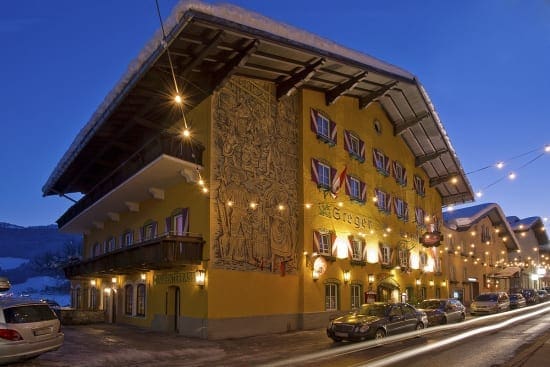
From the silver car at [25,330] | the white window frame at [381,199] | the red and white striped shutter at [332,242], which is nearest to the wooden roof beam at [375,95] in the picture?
the white window frame at [381,199]

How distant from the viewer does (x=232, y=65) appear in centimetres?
2094

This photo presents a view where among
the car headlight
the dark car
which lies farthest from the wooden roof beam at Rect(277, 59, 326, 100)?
the car headlight

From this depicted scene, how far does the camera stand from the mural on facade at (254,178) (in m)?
21.3

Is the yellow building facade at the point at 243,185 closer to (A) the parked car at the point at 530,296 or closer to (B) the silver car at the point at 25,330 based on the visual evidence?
(B) the silver car at the point at 25,330

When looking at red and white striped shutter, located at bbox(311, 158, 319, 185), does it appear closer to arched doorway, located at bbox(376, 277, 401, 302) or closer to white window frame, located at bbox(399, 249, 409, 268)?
arched doorway, located at bbox(376, 277, 401, 302)

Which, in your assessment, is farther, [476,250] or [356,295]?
[476,250]

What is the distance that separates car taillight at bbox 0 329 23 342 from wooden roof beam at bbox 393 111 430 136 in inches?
1078

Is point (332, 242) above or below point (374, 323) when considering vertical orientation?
above

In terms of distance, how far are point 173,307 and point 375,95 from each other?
16.6m

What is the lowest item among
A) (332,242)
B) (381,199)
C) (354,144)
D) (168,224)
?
(332,242)

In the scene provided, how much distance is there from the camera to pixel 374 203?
32.1 metres

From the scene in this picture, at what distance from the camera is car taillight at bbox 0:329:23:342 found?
12.4m

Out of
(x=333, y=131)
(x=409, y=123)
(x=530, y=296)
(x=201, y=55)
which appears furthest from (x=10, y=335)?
(x=530, y=296)

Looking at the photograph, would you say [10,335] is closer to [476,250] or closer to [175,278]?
[175,278]
